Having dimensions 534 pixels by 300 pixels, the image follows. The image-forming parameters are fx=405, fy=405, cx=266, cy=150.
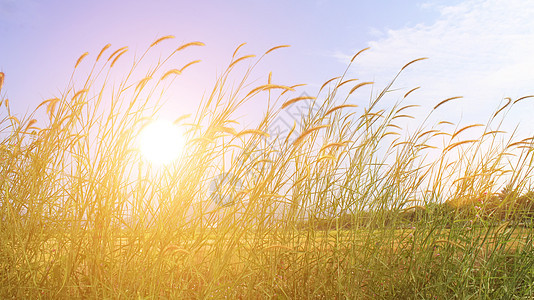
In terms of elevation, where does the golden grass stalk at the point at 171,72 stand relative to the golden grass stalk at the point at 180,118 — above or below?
above

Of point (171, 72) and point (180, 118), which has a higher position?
point (171, 72)

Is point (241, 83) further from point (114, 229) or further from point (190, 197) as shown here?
point (114, 229)

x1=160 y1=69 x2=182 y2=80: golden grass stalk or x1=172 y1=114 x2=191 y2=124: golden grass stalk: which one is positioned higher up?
x1=160 y1=69 x2=182 y2=80: golden grass stalk

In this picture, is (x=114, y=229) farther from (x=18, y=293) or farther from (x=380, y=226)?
(x=380, y=226)

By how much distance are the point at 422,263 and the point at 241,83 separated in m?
1.23

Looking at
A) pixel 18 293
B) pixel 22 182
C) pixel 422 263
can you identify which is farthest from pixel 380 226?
pixel 22 182

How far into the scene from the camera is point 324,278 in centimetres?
193

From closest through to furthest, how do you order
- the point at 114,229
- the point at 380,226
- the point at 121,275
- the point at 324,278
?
1. the point at 121,275
2. the point at 114,229
3. the point at 324,278
4. the point at 380,226

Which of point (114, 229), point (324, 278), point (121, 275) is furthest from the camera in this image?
point (324, 278)

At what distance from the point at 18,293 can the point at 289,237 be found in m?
1.19

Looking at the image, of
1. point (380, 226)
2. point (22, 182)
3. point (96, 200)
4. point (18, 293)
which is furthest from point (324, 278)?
point (22, 182)

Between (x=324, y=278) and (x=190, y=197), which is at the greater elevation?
(x=190, y=197)

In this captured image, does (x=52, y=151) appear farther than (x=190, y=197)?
Yes

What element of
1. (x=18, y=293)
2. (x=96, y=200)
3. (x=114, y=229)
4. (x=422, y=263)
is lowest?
(x=18, y=293)
